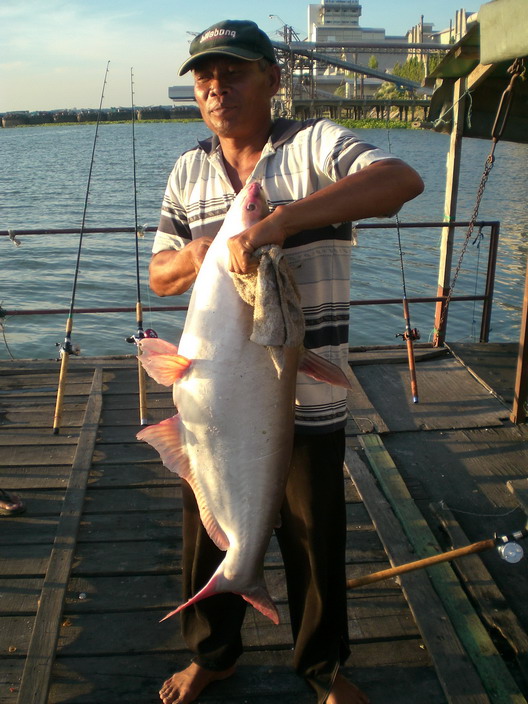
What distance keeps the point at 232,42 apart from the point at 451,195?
5.62 m

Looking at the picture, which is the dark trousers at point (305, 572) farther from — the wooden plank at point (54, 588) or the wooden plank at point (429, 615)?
the wooden plank at point (54, 588)

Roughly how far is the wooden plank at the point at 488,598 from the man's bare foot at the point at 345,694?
2.52ft

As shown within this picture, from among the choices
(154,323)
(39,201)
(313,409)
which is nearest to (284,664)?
(313,409)

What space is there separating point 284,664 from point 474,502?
6.36 feet

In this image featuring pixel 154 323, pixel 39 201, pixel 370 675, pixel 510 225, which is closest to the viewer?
pixel 370 675

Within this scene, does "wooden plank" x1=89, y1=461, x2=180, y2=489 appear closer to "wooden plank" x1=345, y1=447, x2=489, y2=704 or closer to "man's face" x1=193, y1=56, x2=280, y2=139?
"wooden plank" x1=345, y1=447, x2=489, y2=704

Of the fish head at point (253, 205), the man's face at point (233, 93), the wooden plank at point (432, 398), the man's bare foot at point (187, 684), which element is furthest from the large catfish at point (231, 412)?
the wooden plank at point (432, 398)

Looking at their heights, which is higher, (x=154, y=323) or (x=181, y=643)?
(x=181, y=643)

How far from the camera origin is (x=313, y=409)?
2521mm

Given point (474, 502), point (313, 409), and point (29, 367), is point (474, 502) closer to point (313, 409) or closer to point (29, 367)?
point (313, 409)

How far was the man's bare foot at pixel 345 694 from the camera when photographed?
2.76 metres

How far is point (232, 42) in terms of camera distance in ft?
7.55

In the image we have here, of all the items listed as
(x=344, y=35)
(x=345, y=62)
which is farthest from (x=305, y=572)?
(x=344, y=35)

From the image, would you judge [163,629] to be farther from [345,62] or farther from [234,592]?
[345,62]
